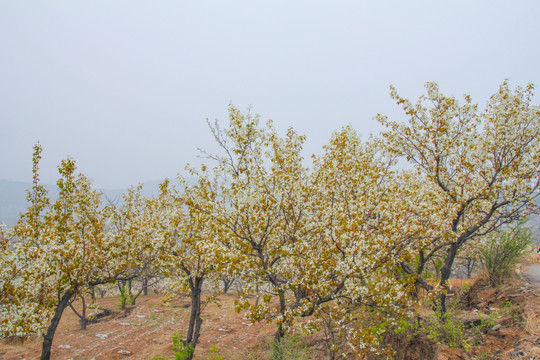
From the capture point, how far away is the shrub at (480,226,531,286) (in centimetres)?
1553

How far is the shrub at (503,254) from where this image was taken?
1553cm

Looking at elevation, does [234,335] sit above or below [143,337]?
below

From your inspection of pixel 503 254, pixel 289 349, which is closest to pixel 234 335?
pixel 289 349

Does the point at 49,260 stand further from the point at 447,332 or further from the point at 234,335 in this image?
the point at 447,332

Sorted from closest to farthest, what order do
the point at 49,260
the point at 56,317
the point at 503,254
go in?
the point at 49,260 < the point at 56,317 < the point at 503,254

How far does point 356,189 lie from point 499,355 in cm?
601

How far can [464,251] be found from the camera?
21.7 m

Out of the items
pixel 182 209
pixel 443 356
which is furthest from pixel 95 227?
pixel 443 356

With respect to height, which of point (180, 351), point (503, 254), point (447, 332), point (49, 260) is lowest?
point (180, 351)

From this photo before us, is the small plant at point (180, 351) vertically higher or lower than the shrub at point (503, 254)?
lower

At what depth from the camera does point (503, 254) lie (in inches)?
626

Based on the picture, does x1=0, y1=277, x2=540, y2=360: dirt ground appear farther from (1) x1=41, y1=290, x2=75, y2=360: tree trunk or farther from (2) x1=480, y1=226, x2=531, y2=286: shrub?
(1) x1=41, y1=290, x2=75, y2=360: tree trunk

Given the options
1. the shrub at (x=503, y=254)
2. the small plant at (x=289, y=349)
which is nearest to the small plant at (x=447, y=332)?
the small plant at (x=289, y=349)

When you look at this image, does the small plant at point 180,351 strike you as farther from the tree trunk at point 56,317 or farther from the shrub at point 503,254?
the shrub at point 503,254
